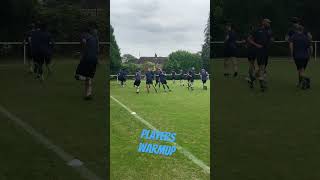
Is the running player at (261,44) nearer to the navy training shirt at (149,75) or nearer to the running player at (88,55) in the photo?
the running player at (88,55)

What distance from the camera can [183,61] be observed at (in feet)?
68.6

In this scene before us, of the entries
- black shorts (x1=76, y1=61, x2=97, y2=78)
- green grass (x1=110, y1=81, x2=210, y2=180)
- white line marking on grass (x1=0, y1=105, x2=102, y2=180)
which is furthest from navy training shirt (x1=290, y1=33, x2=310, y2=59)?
white line marking on grass (x1=0, y1=105, x2=102, y2=180)

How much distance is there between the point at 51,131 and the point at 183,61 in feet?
43.2

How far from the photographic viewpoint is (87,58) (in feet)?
37.2

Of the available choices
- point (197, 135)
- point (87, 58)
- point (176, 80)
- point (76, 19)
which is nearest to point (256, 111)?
point (197, 135)

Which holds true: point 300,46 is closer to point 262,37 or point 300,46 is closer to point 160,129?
point 262,37

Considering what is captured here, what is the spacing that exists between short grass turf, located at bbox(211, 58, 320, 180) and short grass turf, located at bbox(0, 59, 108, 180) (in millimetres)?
1787

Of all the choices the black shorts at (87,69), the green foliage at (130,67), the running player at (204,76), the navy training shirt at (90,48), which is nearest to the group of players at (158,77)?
the running player at (204,76)

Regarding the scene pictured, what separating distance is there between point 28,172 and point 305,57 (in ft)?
32.5

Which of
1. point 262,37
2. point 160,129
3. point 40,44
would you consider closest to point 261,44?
point 262,37

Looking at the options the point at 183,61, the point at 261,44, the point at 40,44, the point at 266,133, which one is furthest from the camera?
the point at 183,61

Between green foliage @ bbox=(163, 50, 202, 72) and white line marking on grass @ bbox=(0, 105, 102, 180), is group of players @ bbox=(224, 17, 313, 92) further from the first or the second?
white line marking on grass @ bbox=(0, 105, 102, 180)

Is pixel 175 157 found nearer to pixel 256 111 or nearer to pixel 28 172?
pixel 28 172

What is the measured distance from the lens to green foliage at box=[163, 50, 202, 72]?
2042cm
